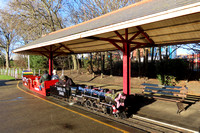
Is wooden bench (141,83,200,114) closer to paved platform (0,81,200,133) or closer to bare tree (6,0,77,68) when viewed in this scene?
paved platform (0,81,200,133)

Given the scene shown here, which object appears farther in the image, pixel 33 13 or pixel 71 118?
pixel 33 13

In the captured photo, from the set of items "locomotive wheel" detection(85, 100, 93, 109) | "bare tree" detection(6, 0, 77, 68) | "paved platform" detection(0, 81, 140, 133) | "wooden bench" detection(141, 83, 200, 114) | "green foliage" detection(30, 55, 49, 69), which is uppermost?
Answer: "bare tree" detection(6, 0, 77, 68)

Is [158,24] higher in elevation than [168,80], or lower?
higher

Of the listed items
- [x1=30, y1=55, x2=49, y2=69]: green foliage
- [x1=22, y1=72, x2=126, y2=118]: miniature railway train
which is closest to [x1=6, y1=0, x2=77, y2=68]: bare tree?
[x1=30, y1=55, x2=49, y2=69]: green foliage

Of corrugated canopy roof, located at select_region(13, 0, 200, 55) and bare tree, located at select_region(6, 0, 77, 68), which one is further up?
bare tree, located at select_region(6, 0, 77, 68)

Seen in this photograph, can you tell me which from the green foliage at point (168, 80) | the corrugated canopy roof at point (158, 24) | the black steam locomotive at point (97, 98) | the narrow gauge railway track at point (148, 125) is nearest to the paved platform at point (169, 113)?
the narrow gauge railway track at point (148, 125)

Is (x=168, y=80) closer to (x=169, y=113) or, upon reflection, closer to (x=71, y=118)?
(x=169, y=113)

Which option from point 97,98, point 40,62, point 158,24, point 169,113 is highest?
point 158,24

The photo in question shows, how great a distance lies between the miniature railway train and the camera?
5566mm

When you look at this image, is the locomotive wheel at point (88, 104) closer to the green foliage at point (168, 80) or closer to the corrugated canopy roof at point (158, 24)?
the corrugated canopy roof at point (158, 24)

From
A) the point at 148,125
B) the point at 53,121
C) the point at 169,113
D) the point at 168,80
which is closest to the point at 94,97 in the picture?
the point at 53,121

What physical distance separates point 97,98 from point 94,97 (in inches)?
9.1

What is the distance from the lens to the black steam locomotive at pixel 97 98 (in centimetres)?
556

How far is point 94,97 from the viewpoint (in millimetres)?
6348
